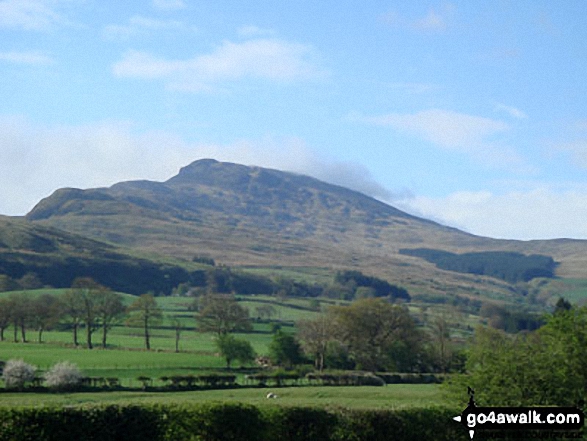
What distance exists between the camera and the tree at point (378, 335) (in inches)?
3994

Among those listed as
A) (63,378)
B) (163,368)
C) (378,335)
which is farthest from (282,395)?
(378,335)

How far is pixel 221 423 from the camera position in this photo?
29.3 m

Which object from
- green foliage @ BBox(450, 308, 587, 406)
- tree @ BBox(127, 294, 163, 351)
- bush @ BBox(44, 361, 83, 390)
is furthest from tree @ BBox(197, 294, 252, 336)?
green foliage @ BBox(450, 308, 587, 406)

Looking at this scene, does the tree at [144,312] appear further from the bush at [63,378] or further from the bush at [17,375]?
the bush at [17,375]

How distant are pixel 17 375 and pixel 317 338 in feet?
148

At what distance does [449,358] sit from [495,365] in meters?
64.6

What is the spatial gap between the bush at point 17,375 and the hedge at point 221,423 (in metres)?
40.8

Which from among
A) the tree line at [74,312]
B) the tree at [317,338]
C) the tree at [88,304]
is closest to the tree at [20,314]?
the tree line at [74,312]

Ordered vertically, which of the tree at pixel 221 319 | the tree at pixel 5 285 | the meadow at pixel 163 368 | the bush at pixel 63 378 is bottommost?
the meadow at pixel 163 368

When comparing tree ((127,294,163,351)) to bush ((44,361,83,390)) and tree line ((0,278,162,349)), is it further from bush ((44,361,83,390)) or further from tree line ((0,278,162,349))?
bush ((44,361,83,390))

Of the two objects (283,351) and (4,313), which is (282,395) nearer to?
(283,351)

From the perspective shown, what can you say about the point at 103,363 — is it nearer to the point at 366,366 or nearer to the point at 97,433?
the point at 366,366

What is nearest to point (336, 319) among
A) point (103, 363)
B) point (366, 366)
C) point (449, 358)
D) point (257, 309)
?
point (366, 366)

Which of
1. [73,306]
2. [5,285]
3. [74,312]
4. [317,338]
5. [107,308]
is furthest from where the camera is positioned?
[5,285]
